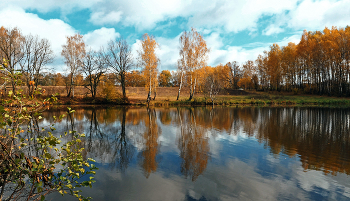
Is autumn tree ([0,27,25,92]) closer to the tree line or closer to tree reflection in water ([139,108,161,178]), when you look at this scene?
the tree line

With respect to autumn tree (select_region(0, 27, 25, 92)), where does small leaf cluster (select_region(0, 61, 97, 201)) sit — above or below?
below

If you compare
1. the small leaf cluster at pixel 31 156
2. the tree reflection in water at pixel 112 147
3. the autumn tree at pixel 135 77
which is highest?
the autumn tree at pixel 135 77

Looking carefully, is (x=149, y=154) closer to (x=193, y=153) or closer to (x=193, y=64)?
(x=193, y=153)

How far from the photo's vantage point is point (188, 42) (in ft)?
119

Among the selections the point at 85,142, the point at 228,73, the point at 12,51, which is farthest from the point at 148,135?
the point at 228,73

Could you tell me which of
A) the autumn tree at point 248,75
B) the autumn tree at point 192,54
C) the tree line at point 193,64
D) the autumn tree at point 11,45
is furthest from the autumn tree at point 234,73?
the autumn tree at point 11,45

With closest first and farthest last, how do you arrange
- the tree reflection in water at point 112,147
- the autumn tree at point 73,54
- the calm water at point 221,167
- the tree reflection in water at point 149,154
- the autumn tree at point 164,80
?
the calm water at point 221,167 < the tree reflection in water at point 149,154 < the tree reflection in water at point 112,147 < the autumn tree at point 73,54 < the autumn tree at point 164,80

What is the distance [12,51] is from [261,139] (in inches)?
1464

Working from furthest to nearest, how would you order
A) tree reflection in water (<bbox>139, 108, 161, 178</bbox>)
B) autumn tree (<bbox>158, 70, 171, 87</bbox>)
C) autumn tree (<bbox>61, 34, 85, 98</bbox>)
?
autumn tree (<bbox>158, 70, 171, 87</bbox>) → autumn tree (<bbox>61, 34, 85, 98</bbox>) → tree reflection in water (<bbox>139, 108, 161, 178</bbox>)

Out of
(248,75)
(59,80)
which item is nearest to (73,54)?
(59,80)

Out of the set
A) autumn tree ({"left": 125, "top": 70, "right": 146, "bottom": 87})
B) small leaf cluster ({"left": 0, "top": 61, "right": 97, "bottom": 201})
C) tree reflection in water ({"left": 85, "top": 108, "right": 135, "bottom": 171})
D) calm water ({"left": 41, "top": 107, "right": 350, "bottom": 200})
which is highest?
autumn tree ({"left": 125, "top": 70, "right": 146, "bottom": 87})

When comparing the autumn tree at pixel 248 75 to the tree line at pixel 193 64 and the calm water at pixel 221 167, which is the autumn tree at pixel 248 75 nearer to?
the tree line at pixel 193 64

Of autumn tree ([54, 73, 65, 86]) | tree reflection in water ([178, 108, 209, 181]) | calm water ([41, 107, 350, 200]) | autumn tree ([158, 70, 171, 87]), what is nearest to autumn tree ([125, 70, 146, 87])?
autumn tree ([158, 70, 171, 87])

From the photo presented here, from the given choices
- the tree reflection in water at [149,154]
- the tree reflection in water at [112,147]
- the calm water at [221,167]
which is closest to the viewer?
the calm water at [221,167]
